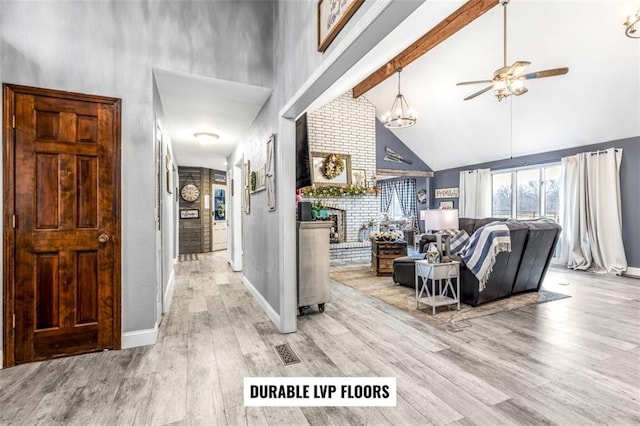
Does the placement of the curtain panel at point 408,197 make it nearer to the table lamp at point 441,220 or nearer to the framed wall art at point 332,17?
the table lamp at point 441,220

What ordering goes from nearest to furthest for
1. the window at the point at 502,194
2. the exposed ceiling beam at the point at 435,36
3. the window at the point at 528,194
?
the exposed ceiling beam at the point at 435,36 < the window at the point at 528,194 < the window at the point at 502,194

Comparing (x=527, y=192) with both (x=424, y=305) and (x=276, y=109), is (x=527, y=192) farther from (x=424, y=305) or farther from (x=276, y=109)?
(x=276, y=109)

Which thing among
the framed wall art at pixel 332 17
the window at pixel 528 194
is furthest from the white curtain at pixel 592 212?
the framed wall art at pixel 332 17

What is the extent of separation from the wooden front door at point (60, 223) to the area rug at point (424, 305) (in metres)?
3.02

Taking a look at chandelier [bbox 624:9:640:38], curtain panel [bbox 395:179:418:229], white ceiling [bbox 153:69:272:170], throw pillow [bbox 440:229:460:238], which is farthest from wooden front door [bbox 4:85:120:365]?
curtain panel [bbox 395:179:418:229]

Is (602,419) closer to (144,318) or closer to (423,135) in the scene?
(144,318)

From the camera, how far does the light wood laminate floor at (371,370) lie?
1658mm

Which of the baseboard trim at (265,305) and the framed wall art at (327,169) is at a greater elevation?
the framed wall art at (327,169)

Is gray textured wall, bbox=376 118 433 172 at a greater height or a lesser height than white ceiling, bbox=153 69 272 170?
greater

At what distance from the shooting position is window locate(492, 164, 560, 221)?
6.62 meters

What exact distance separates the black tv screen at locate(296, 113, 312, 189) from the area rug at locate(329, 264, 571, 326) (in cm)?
191

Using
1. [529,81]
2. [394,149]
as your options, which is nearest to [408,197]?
[394,149]

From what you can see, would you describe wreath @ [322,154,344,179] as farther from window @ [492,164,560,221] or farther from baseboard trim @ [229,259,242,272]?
window @ [492,164,560,221]

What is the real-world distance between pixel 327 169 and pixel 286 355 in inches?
197
